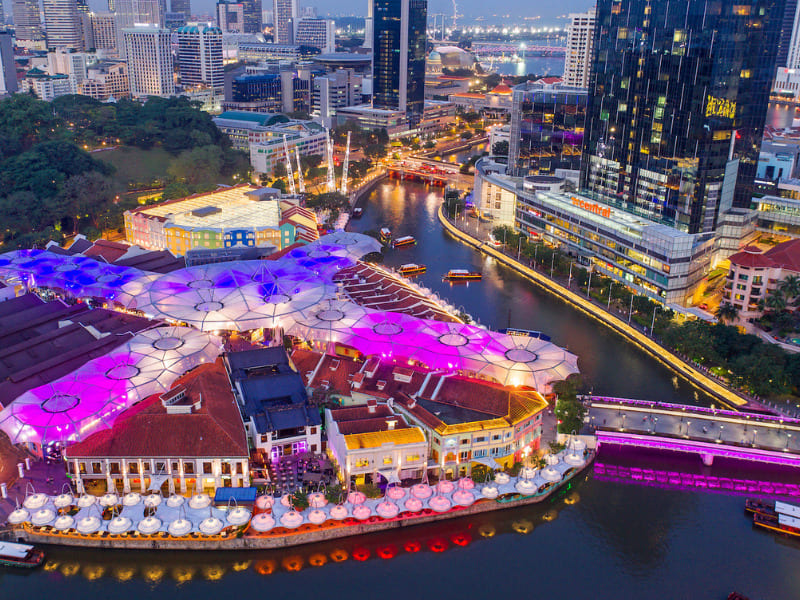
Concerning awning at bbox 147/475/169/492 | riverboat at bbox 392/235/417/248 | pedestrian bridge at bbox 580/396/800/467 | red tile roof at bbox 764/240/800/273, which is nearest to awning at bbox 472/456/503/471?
pedestrian bridge at bbox 580/396/800/467

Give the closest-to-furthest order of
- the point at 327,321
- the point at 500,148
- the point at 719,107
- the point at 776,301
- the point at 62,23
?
the point at 327,321 < the point at 776,301 < the point at 719,107 < the point at 500,148 < the point at 62,23

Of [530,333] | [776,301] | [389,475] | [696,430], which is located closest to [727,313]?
[776,301]

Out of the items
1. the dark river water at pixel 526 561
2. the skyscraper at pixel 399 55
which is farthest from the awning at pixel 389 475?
the skyscraper at pixel 399 55

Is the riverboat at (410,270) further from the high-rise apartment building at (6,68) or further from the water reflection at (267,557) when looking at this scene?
the high-rise apartment building at (6,68)

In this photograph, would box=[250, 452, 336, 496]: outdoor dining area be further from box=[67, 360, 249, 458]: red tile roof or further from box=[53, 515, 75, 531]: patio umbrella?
box=[53, 515, 75, 531]: patio umbrella

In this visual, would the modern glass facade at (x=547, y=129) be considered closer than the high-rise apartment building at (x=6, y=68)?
Yes

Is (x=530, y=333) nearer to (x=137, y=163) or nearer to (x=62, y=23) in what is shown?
(x=137, y=163)

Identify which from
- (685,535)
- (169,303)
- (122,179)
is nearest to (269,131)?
(122,179)
